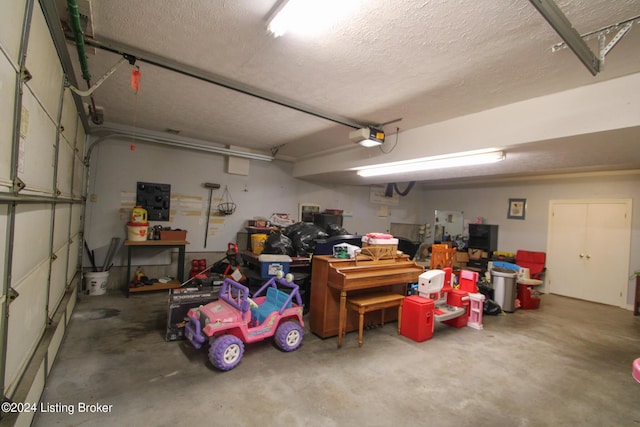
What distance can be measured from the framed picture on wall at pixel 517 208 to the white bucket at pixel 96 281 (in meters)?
8.74

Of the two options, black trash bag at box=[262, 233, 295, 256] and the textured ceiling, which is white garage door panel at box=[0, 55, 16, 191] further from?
black trash bag at box=[262, 233, 295, 256]

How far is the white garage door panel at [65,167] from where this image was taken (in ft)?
7.86

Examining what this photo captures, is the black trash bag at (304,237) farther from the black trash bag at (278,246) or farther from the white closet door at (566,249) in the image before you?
the white closet door at (566,249)

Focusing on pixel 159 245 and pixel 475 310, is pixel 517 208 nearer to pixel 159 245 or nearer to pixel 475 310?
pixel 475 310

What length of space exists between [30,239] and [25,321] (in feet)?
1.58

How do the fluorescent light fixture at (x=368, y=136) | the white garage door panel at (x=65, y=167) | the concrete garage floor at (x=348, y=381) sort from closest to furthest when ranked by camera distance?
the concrete garage floor at (x=348, y=381), the white garage door panel at (x=65, y=167), the fluorescent light fixture at (x=368, y=136)

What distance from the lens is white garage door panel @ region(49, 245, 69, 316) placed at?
7.93 ft

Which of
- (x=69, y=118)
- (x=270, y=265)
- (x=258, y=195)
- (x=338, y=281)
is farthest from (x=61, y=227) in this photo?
(x=258, y=195)

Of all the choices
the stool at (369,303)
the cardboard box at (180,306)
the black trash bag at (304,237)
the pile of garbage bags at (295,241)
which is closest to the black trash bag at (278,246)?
the pile of garbage bags at (295,241)

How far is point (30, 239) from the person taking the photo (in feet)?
5.47

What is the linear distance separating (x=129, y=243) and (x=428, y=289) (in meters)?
4.53

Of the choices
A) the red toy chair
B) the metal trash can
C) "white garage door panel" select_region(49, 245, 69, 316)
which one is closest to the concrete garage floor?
"white garage door panel" select_region(49, 245, 69, 316)

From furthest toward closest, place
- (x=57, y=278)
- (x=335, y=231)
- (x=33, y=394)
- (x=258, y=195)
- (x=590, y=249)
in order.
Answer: (x=258, y=195), (x=590, y=249), (x=335, y=231), (x=57, y=278), (x=33, y=394)

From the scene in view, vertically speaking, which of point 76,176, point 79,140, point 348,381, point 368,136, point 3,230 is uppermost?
point 368,136
